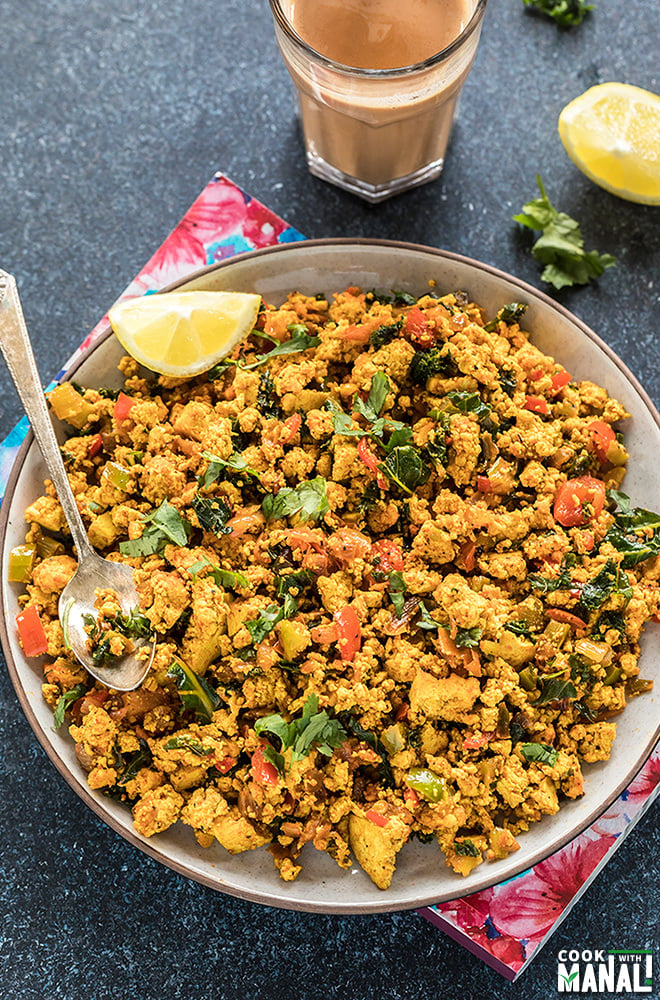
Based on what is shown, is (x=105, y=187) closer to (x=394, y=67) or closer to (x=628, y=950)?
(x=394, y=67)

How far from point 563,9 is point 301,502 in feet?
6.53

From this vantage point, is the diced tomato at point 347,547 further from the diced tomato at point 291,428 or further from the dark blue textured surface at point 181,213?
the dark blue textured surface at point 181,213

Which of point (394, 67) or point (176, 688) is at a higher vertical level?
point (394, 67)

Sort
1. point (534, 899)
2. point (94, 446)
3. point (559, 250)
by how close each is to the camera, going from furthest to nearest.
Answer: point (559, 250), point (534, 899), point (94, 446)

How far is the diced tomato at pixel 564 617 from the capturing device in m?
2.08

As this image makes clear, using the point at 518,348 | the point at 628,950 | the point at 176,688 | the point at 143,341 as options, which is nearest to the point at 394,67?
the point at 518,348

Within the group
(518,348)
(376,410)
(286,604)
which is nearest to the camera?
(286,604)

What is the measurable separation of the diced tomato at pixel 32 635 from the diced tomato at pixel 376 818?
0.86 meters

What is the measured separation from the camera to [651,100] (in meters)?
2.78

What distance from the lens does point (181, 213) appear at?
2.91 m

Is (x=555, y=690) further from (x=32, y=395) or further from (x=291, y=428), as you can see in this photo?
(x=32, y=395)

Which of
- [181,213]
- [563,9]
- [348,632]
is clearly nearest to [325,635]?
[348,632]

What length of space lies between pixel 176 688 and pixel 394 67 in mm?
1698

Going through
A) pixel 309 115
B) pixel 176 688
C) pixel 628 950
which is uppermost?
pixel 309 115
